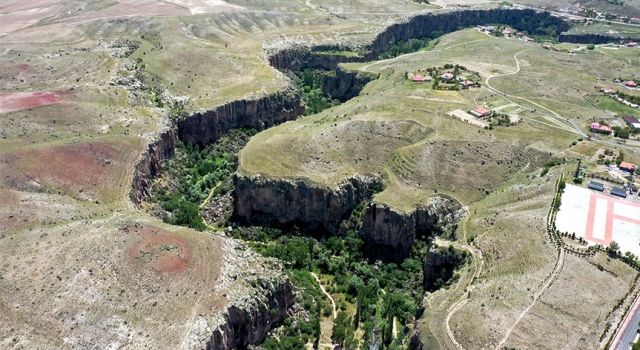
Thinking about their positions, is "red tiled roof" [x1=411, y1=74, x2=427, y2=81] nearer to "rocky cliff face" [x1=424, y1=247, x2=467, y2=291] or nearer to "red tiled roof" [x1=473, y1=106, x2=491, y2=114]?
"red tiled roof" [x1=473, y1=106, x2=491, y2=114]

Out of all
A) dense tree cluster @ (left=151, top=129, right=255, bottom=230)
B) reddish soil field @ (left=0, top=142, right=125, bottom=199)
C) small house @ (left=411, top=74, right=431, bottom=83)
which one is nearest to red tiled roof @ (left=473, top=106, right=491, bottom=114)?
small house @ (left=411, top=74, right=431, bottom=83)

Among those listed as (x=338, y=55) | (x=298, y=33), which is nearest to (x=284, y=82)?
(x=338, y=55)

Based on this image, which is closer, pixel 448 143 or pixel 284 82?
pixel 448 143

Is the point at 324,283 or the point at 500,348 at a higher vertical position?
the point at 500,348

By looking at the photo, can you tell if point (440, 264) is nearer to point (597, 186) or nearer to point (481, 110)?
point (597, 186)

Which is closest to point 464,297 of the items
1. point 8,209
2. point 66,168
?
point 8,209

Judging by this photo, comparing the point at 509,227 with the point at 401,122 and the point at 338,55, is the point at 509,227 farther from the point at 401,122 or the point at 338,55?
the point at 338,55
